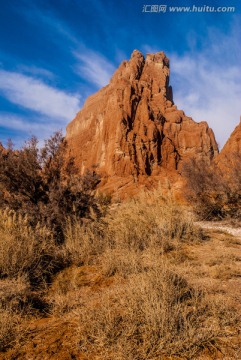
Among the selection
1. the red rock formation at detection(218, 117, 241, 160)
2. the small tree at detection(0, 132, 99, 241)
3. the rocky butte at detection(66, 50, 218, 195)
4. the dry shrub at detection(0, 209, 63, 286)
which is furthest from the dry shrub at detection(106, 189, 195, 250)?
the rocky butte at detection(66, 50, 218, 195)

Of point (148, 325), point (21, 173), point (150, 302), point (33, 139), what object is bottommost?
point (148, 325)

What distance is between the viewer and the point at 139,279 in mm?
3146

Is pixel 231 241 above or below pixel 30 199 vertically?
below

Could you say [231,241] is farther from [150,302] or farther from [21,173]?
[21,173]

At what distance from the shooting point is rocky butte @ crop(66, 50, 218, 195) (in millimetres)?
52469

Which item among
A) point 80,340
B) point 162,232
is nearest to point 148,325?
point 80,340

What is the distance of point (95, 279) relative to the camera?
4262 mm

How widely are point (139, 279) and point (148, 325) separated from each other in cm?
80

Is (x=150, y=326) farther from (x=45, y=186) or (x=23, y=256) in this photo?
(x=45, y=186)

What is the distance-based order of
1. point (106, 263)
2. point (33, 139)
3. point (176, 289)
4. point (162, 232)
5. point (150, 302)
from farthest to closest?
point (33, 139) < point (162, 232) < point (106, 263) < point (176, 289) < point (150, 302)

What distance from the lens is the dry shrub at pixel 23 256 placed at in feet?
13.2

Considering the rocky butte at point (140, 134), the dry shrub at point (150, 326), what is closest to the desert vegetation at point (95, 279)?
the dry shrub at point (150, 326)

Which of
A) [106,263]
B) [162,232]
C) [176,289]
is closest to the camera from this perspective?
[176,289]

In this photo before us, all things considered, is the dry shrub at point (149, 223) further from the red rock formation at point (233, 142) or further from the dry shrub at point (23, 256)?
the red rock formation at point (233, 142)
